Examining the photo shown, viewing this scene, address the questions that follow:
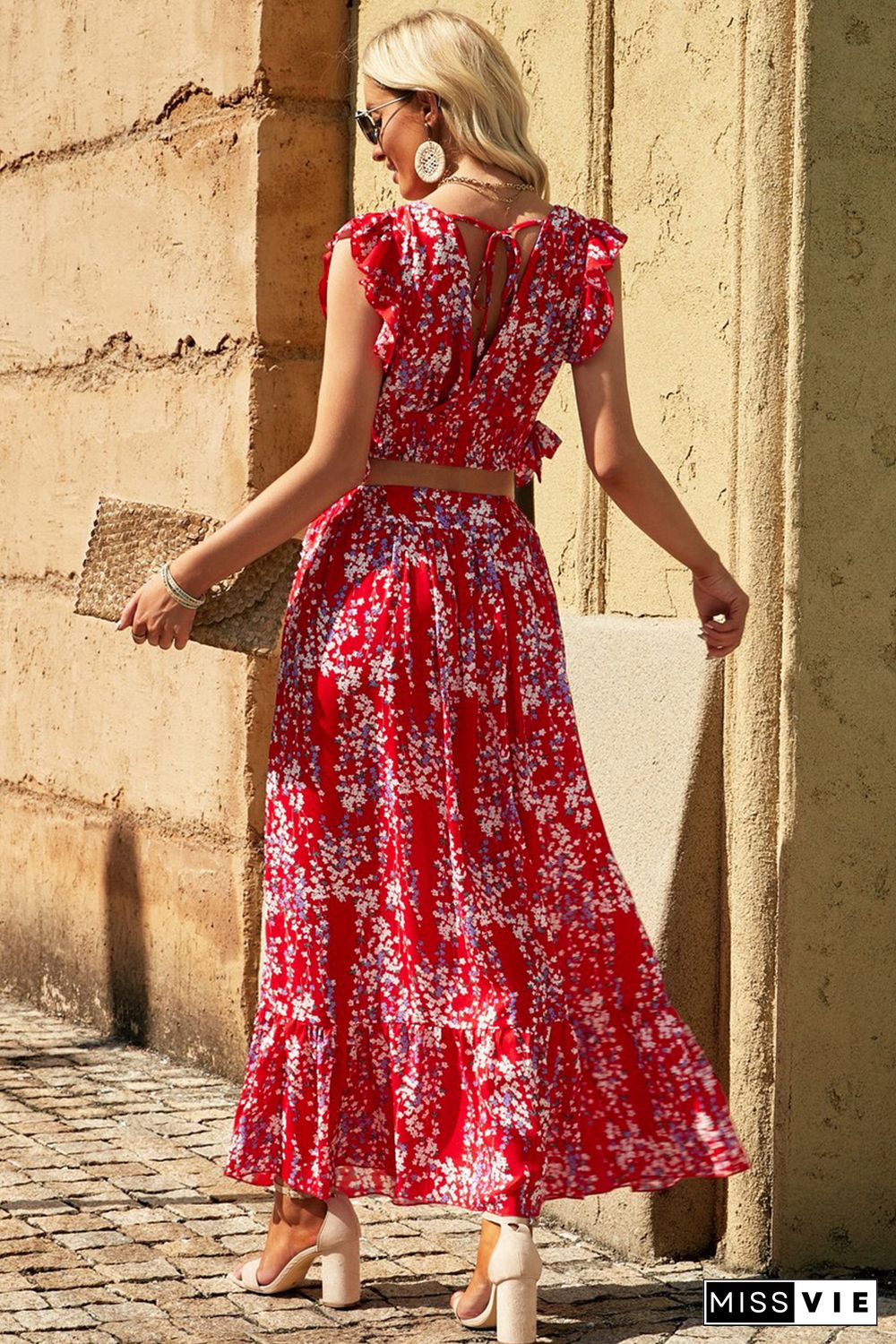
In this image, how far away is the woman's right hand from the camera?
3793 mm

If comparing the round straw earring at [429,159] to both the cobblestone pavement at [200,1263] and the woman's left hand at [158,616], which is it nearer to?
the woman's left hand at [158,616]

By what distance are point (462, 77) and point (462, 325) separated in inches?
15.2

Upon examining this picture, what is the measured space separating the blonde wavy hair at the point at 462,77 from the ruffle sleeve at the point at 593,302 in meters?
0.19

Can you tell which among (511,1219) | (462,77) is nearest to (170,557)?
(462,77)

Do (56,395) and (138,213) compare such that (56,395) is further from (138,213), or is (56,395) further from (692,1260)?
(692,1260)

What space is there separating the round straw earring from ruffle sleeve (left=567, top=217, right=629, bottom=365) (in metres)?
0.29

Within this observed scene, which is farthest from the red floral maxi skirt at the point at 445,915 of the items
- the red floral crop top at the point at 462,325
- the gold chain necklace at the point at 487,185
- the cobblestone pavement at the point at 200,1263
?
the gold chain necklace at the point at 487,185

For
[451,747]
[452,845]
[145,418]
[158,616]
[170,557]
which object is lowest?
[452,845]

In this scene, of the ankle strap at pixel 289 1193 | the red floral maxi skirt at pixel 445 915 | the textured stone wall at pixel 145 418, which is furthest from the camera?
the textured stone wall at pixel 145 418

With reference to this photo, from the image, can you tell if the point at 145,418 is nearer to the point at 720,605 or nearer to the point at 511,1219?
the point at 720,605

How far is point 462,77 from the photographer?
3.54m

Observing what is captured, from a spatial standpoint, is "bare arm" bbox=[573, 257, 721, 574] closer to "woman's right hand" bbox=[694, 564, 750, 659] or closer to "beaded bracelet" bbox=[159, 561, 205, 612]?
"woman's right hand" bbox=[694, 564, 750, 659]

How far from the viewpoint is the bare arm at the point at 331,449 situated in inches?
141

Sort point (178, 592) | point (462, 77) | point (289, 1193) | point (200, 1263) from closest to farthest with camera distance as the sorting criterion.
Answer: point (462, 77) → point (178, 592) → point (289, 1193) → point (200, 1263)
